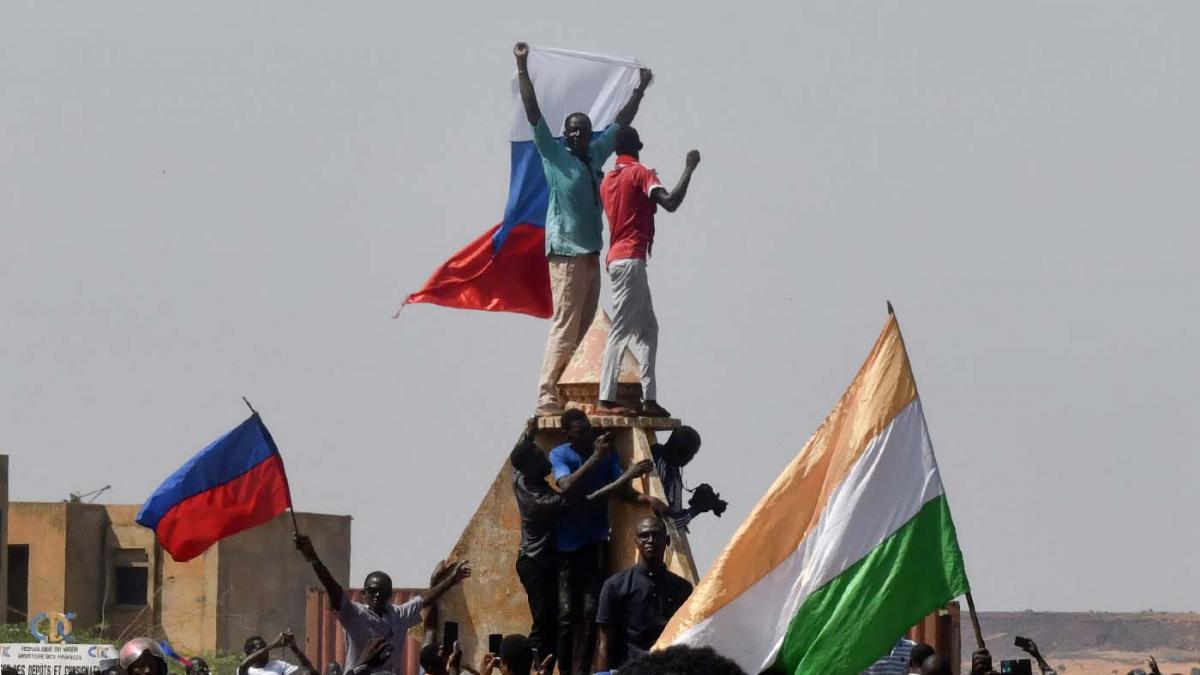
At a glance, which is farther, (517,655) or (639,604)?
(639,604)

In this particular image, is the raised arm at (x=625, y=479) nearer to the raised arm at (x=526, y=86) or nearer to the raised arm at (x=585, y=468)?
the raised arm at (x=585, y=468)

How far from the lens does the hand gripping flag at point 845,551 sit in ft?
39.2

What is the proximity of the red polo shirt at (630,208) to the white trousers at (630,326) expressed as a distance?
104 millimetres

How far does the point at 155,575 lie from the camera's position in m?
44.0

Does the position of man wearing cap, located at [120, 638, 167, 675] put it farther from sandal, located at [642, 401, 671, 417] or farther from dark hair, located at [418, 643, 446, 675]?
sandal, located at [642, 401, 671, 417]

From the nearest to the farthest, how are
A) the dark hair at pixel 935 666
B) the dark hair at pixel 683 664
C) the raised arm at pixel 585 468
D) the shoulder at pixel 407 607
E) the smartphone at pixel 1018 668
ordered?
the dark hair at pixel 683 664 < the smartphone at pixel 1018 668 < the dark hair at pixel 935 666 < the shoulder at pixel 407 607 < the raised arm at pixel 585 468

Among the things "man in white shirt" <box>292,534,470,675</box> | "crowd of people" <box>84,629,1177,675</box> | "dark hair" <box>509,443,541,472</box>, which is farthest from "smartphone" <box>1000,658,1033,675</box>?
"dark hair" <box>509,443,541,472</box>

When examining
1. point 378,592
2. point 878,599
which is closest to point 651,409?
point 378,592

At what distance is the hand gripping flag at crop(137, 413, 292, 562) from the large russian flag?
1789 mm

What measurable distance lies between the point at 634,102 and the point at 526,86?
0.93 meters

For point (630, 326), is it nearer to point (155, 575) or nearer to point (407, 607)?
point (407, 607)

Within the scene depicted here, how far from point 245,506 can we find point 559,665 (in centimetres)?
299

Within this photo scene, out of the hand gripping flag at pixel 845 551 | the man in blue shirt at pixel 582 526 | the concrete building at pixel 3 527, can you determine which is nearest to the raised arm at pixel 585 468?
the man in blue shirt at pixel 582 526

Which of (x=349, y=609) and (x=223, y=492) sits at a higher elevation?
(x=223, y=492)
